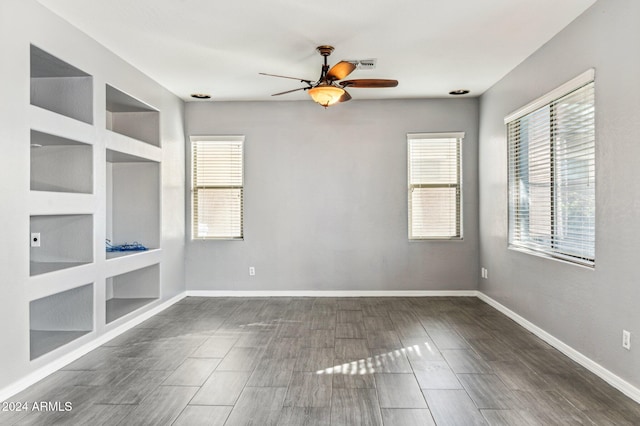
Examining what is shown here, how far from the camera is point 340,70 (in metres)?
3.65

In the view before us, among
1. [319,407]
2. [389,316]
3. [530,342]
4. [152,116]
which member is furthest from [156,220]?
[530,342]

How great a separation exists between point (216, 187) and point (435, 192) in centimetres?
308

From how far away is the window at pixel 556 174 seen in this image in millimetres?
3336

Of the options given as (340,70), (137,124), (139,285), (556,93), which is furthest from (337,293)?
(556,93)

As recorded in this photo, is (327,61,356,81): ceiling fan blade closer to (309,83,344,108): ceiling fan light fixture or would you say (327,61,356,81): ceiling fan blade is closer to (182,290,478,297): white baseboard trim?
(309,83,344,108): ceiling fan light fixture

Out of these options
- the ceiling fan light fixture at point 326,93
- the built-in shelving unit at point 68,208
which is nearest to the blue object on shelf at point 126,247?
the built-in shelving unit at point 68,208

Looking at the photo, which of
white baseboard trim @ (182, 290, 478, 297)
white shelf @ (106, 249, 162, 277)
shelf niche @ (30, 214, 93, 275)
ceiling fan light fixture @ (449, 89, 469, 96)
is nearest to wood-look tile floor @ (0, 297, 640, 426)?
white shelf @ (106, 249, 162, 277)

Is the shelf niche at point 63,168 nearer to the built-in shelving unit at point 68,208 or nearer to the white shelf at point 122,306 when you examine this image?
the built-in shelving unit at point 68,208

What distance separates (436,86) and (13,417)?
5159mm

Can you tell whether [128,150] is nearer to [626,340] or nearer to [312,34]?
[312,34]

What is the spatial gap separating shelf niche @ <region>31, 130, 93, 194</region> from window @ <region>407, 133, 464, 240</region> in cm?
396

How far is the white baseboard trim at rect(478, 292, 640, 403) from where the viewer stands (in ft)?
9.15

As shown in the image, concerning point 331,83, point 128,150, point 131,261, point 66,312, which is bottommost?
point 66,312

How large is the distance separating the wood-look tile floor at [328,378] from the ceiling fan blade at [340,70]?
7.91ft
